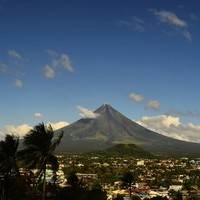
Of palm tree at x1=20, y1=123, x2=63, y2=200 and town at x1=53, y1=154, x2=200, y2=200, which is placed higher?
palm tree at x1=20, y1=123, x2=63, y2=200

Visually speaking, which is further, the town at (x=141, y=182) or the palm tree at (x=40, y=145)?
the town at (x=141, y=182)

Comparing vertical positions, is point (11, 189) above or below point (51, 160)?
below

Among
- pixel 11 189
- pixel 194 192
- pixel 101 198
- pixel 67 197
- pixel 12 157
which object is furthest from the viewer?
pixel 194 192

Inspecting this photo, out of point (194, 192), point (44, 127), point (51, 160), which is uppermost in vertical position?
point (44, 127)

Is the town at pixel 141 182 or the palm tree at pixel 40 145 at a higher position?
the palm tree at pixel 40 145

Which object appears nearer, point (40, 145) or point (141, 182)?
point (40, 145)

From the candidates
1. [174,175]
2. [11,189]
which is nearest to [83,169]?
[174,175]

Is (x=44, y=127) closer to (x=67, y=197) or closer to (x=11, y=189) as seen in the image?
(x=67, y=197)

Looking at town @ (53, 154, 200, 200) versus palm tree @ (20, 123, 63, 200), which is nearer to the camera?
palm tree @ (20, 123, 63, 200)

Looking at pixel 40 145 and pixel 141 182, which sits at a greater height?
pixel 40 145

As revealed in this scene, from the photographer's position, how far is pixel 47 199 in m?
32.5

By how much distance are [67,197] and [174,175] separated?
136 m

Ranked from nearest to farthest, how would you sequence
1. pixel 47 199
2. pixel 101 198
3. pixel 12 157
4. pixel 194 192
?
pixel 101 198
pixel 12 157
pixel 47 199
pixel 194 192

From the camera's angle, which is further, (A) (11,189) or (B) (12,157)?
(A) (11,189)
